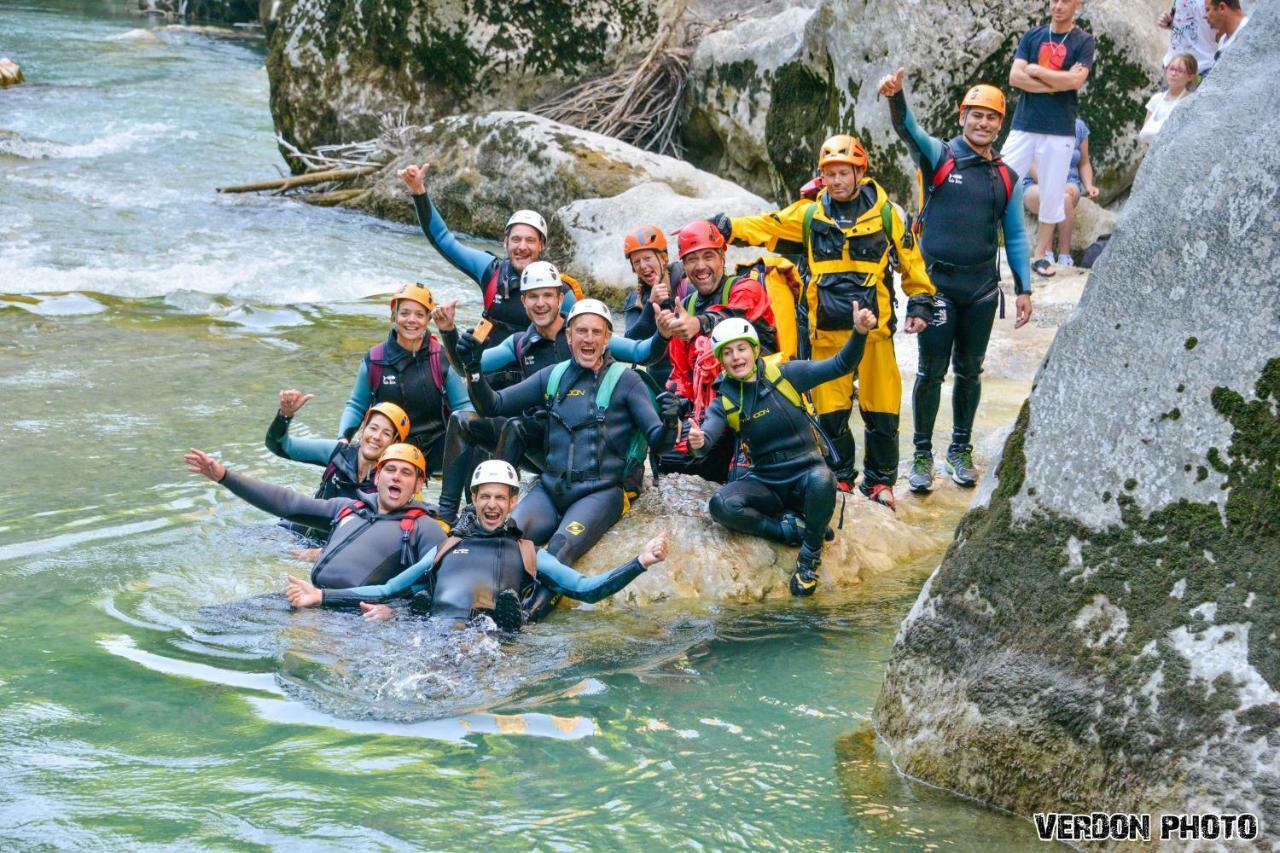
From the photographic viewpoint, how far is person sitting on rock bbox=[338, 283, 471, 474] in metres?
8.28

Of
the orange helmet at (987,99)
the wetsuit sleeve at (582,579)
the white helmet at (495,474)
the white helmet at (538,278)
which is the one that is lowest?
the wetsuit sleeve at (582,579)

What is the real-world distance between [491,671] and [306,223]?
37.7ft

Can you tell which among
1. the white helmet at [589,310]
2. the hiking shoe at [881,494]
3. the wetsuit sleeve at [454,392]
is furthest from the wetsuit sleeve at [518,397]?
the hiking shoe at [881,494]

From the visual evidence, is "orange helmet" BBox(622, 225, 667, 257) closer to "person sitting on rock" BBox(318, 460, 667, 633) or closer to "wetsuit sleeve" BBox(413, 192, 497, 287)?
"wetsuit sleeve" BBox(413, 192, 497, 287)

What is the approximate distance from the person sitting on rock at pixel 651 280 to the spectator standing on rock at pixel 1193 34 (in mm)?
5124

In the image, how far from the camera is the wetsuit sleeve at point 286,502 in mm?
7785

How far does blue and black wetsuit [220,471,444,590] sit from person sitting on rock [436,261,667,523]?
519mm

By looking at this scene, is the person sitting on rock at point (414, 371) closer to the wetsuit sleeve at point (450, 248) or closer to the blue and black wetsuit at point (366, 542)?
the wetsuit sleeve at point (450, 248)

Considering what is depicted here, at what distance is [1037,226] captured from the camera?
12.6m

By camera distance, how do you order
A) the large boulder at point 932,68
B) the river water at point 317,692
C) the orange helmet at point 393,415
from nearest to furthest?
the river water at point 317,692 < the orange helmet at point 393,415 < the large boulder at point 932,68

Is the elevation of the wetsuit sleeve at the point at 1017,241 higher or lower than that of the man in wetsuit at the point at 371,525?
higher

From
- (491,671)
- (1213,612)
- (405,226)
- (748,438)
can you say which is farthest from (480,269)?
(405,226)

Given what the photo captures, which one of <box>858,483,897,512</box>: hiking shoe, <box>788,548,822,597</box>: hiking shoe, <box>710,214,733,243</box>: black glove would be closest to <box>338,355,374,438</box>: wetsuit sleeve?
<box>710,214,733,243</box>: black glove

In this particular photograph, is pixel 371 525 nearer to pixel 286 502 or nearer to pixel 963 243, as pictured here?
pixel 286 502
